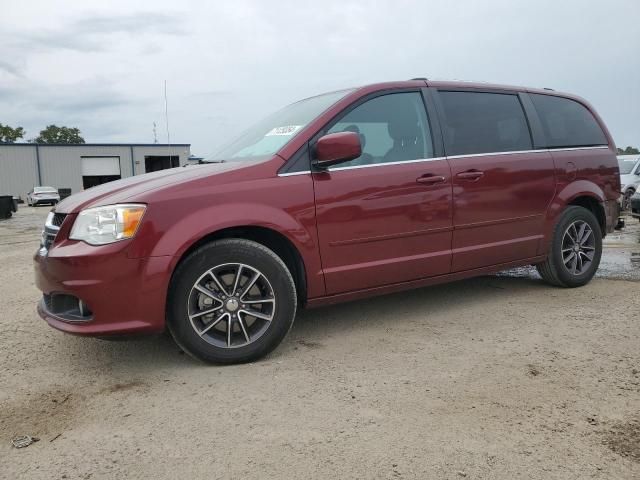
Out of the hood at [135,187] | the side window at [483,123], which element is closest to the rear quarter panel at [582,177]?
the side window at [483,123]

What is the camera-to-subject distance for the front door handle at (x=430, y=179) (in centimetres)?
389

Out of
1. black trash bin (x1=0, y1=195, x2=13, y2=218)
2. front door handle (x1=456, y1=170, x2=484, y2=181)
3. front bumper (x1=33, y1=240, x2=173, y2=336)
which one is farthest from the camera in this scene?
black trash bin (x1=0, y1=195, x2=13, y2=218)

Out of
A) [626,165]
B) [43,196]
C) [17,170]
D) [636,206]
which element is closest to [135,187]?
[636,206]

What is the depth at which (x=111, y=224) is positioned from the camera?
3.07 m

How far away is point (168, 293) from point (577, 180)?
372 centimetres

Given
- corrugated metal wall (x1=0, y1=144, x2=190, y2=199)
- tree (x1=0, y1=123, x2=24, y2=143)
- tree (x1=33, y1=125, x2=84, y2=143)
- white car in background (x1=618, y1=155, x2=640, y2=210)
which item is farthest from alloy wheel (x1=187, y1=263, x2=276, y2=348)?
tree (x1=33, y1=125, x2=84, y2=143)

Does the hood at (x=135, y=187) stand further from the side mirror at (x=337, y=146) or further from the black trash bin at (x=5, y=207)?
the black trash bin at (x=5, y=207)

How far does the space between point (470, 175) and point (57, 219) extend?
9.49 feet

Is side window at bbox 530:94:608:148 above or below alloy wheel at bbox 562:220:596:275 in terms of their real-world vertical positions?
above

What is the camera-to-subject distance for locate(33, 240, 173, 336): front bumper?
9.83 feet

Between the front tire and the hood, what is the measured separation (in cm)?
46

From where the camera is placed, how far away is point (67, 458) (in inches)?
90.1

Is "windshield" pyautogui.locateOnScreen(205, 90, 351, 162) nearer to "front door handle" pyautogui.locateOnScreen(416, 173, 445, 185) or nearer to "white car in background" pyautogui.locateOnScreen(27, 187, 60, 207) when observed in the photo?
"front door handle" pyautogui.locateOnScreen(416, 173, 445, 185)

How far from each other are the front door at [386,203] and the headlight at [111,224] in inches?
44.2
